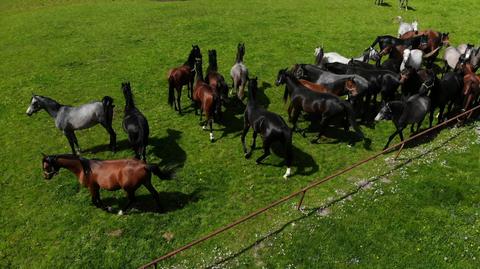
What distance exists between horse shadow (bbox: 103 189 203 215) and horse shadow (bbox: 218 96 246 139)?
3.76 metres

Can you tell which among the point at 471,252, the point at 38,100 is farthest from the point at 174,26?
the point at 471,252

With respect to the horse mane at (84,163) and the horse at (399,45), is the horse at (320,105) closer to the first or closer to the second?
the horse at (399,45)

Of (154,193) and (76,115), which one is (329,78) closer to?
(154,193)

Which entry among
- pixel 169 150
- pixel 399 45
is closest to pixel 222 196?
pixel 169 150

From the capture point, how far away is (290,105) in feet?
47.1

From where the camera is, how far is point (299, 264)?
29.6ft

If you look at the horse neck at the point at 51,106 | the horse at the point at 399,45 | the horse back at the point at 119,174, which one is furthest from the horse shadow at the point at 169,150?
the horse at the point at 399,45

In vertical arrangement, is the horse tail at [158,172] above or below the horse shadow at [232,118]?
above

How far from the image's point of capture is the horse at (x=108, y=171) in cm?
957

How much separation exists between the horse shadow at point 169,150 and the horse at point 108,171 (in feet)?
9.48

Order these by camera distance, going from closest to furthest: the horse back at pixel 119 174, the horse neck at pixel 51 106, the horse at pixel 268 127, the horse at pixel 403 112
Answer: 1. the horse back at pixel 119 174
2. the horse at pixel 268 127
3. the horse at pixel 403 112
4. the horse neck at pixel 51 106

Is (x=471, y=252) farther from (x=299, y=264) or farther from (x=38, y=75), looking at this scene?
(x=38, y=75)

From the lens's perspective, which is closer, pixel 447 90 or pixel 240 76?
pixel 447 90

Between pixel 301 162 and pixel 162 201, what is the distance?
5023 millimetres
